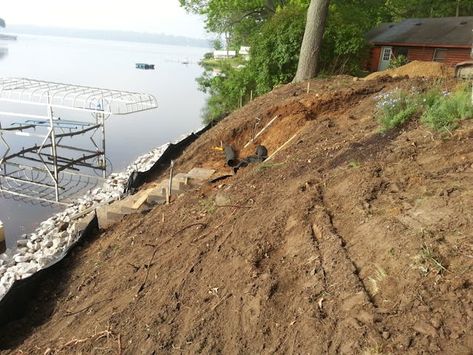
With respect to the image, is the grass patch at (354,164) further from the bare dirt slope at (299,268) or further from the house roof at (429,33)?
the house roof at (429,33)

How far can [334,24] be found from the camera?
52.5ft

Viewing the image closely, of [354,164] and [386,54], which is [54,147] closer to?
[354,164]

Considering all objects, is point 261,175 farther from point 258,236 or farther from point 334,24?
point 334,24

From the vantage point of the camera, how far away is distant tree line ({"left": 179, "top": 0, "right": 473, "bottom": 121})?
1587cm

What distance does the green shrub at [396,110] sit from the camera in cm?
635

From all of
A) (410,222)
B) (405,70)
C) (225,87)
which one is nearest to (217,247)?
(410,222)

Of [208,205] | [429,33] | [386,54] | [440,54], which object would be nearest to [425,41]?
[429,33]

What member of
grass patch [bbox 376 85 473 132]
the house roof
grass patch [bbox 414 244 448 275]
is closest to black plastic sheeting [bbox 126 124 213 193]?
grass patch [bbox 376 85 473 132]

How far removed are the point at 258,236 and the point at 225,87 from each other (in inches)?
642

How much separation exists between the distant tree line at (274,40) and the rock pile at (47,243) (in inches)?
311

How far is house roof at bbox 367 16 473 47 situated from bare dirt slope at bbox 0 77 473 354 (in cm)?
1857

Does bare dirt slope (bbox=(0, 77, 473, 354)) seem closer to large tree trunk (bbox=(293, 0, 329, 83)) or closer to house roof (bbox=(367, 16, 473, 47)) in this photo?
large tree trunk (bbox=(293, 0, 329, 83))

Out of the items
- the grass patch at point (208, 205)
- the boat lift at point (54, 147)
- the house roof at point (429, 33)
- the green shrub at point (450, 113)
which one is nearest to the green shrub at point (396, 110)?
the green shrub at point (450, 113)

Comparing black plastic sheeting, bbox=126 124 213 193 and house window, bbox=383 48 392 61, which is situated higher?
house window, bbox=383 48 392 61
